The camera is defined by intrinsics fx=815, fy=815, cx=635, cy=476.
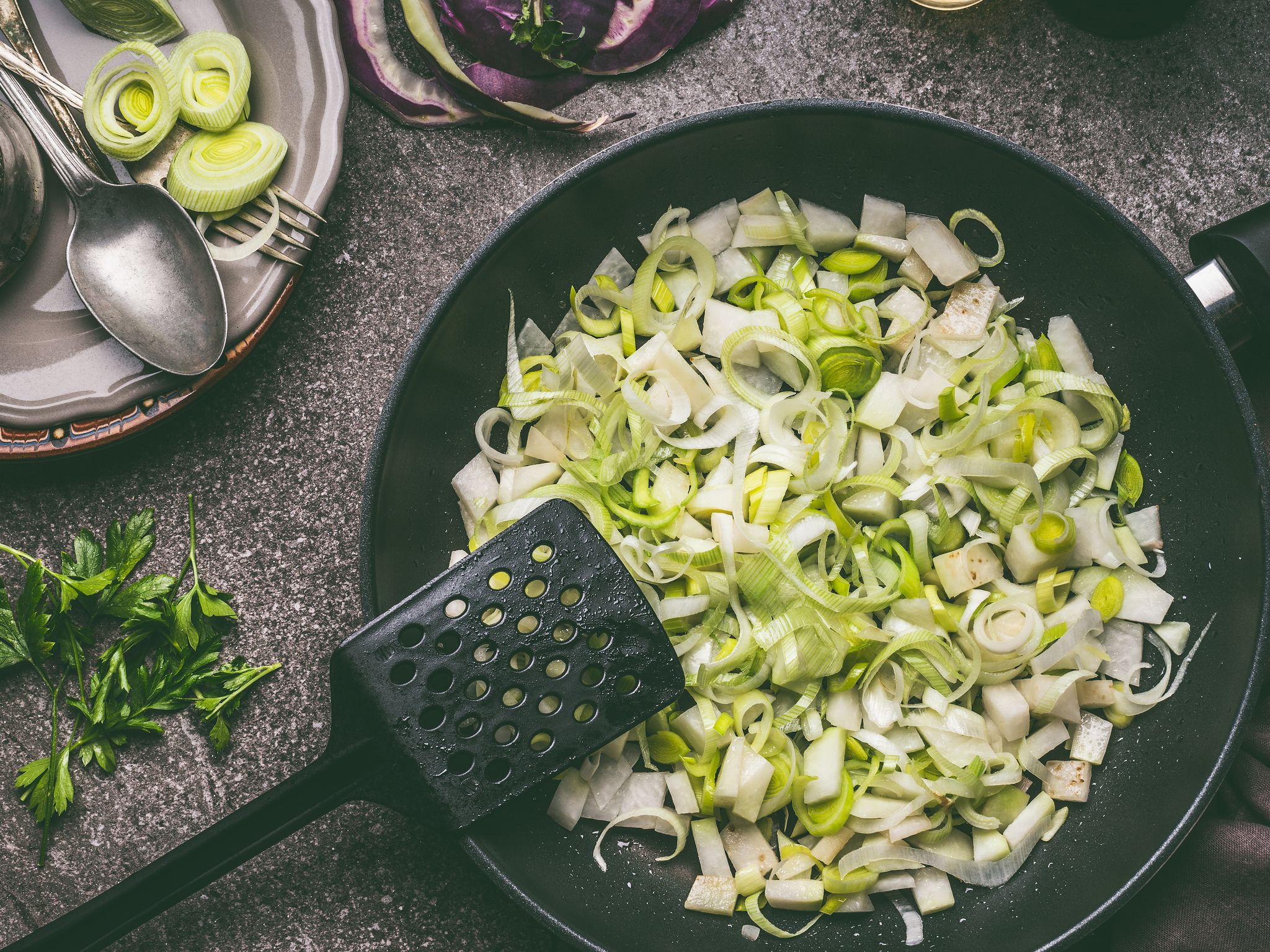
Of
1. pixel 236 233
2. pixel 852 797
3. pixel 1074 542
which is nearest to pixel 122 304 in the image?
pixel 236 233

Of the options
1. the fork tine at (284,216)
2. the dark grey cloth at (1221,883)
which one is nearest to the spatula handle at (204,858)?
the fork tine at (284,216)

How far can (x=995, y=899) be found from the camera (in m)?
0.98

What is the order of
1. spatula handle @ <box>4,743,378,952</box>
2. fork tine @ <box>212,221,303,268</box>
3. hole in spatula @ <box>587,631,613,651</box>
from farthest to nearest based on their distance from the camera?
fork tine @ <box>212,221,303,268</box> → hole in spatula @ <box>587,631,613,651</box> → spatula handle @ <box>4,743,378,952</box>

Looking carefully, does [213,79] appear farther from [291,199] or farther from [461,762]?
[461,762]

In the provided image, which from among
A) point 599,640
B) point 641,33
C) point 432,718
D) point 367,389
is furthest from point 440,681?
point 641,33

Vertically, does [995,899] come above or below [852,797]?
below

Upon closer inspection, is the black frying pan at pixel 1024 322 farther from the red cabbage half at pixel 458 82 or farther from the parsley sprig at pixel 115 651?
the parsley sprig at pixel 115 651

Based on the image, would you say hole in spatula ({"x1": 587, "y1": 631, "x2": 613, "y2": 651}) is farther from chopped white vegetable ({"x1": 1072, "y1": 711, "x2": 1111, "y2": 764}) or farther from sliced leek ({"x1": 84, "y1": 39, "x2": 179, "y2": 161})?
sliced leek ({"x1": 84, "y1": 39, "x2": 179, "y2": 161})

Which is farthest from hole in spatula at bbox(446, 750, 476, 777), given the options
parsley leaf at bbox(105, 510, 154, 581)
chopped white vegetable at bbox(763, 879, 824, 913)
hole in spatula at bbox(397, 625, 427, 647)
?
parsley leaf at bbox(105, 510, 154, 581)

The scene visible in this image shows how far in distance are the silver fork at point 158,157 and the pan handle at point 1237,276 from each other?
1.04 meters

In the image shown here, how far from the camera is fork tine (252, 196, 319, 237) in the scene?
966mm

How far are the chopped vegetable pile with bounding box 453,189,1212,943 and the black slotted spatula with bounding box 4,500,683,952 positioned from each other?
9cm

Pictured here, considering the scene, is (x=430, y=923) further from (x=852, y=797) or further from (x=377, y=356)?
(x=377, y=356)

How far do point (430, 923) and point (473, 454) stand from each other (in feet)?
1.94
